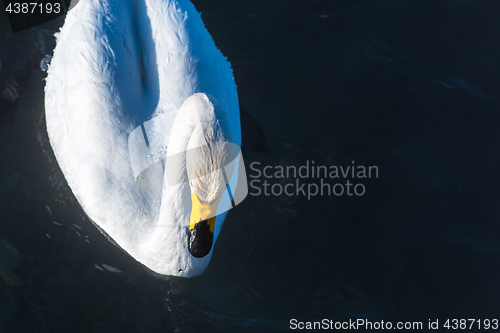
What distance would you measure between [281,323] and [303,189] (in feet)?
6.32

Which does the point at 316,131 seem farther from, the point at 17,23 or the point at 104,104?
the point at 17,23

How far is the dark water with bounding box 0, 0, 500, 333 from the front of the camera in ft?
17.8

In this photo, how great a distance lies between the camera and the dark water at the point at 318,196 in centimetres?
542

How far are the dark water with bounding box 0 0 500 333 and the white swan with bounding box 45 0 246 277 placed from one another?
950mm

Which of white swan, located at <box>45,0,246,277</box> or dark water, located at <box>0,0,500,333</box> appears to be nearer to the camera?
white swan, located at <box>45,0,246,277</box>

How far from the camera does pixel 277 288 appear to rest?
5.53 m

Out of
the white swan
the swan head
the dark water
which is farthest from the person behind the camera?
the dark water

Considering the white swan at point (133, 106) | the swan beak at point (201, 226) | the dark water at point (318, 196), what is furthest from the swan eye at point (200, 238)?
the dark water at point (318, 196)

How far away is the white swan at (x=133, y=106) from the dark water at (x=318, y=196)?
0.95 m

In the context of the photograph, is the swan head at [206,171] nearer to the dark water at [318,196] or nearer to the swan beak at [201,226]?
the swan beak at [201,226]

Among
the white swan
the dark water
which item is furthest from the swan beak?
the dark water

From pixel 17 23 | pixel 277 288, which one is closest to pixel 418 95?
pixel 277 288

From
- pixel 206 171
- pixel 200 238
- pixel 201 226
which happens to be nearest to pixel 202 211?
pixel 201 226

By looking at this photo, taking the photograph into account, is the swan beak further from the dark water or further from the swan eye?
the dark water
